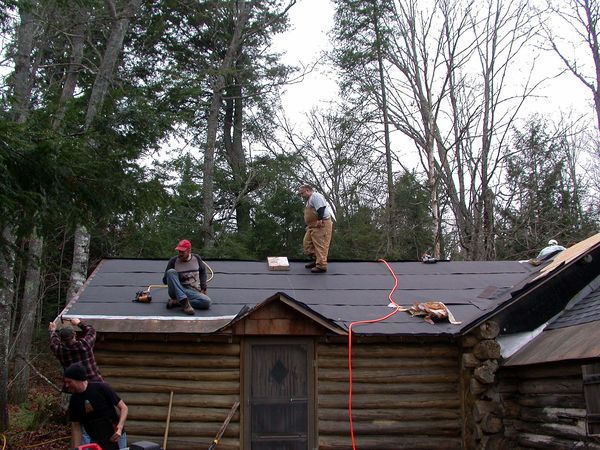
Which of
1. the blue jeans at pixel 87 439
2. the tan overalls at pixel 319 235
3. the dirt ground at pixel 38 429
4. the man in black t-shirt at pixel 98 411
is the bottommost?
the dirt ground at pixel 38 429

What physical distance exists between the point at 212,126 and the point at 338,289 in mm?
13736

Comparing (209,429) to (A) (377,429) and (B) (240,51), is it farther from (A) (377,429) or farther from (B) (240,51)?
(B) (240,51)

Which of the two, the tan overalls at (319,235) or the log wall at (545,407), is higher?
the tan overalls at (319,235)

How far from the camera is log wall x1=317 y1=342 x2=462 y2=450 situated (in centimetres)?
904

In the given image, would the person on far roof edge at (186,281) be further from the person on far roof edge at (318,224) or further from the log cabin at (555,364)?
the log cabin at (555,364)

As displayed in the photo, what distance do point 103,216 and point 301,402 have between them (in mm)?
3965

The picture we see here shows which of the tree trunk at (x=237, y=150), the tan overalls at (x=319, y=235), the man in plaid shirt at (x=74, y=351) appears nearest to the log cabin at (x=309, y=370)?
the man in plaid shirt at (x=74, y=351)

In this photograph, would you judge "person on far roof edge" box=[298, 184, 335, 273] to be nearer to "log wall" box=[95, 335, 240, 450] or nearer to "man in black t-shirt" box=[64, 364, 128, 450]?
"log wall" box=[95, 335, 240, 450]

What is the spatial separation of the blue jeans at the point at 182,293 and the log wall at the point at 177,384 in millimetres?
537

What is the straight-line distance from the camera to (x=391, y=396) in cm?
930

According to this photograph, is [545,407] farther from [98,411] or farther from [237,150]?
[237,150]

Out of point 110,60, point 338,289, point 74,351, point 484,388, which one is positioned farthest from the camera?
point 110,60

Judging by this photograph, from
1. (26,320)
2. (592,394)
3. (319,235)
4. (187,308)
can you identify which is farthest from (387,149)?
(592,394)

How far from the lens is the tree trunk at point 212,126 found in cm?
2142
